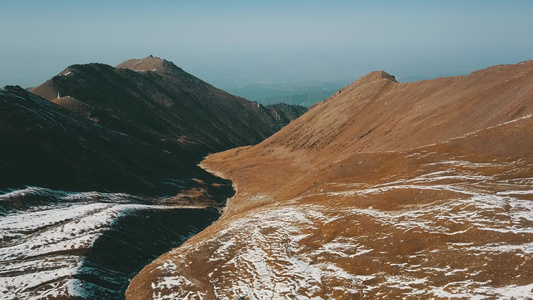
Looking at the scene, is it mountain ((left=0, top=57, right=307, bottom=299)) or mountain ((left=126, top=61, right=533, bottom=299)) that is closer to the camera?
mountain ((left=126, top=61, right=533, bottom=299))

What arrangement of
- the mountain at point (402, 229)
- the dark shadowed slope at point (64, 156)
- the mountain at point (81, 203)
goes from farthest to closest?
the dark shadowed slope at point (64, 156)
the mountain at point (81, 203)
the mountain at point (402, 229)

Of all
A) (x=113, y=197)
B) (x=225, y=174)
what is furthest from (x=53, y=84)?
(x=113, y=197)

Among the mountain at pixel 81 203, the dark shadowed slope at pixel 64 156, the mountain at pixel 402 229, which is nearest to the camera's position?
the mountain at pixel 402 229

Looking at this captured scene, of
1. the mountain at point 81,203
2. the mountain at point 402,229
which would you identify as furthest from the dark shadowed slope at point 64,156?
the mountain at point 402,229

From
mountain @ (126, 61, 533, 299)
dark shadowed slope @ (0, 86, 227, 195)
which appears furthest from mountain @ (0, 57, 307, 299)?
mountain @ (126, 61, 533, 299)

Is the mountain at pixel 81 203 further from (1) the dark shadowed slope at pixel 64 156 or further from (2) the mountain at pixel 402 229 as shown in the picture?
(2) the mountain at pixel 402 229

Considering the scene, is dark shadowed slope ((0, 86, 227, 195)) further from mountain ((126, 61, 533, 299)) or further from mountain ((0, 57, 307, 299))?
mountain ((126, 61, 533, 299))

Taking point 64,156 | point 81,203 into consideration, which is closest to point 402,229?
point 81,203

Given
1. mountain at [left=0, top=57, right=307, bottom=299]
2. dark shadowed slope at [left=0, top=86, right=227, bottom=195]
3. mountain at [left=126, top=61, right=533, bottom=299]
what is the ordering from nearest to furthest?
mountain at [left=126, top=61, right=533, bottom=299] → mountain at [left=0, top=57, right=307, bottom=299] → dark shadowed slope at [left=0, top=86, right=227, bottom=195]

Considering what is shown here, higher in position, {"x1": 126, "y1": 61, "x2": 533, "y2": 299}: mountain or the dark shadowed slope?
the dark shadowed slope

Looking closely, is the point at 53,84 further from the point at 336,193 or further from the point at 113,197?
the point at 336,193
